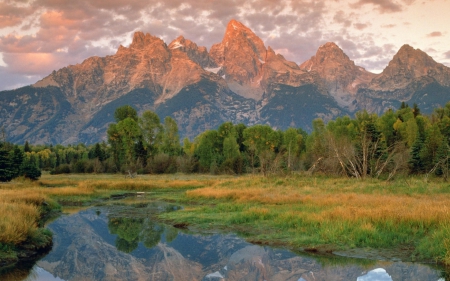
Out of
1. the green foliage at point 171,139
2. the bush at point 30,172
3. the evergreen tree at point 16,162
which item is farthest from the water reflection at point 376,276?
the green foliage at point 171,139

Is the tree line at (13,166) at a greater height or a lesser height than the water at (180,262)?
greater

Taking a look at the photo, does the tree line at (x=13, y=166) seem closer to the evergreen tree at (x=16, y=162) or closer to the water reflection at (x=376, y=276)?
the evergreen tree at (x=16, y=162)

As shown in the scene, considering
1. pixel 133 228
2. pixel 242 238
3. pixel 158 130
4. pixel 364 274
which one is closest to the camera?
pixel 364 274

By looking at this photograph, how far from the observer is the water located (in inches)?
638

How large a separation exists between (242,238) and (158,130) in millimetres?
86628

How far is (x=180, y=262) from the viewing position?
62.3 feet

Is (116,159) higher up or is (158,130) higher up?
(158,130)

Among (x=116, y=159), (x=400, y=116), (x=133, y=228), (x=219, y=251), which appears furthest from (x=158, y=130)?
(x=219, y=251)

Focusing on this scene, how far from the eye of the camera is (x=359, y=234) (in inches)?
766

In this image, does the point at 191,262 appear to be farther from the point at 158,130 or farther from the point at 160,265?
the point at 158,130

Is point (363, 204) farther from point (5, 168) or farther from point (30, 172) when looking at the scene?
point (30, 172)

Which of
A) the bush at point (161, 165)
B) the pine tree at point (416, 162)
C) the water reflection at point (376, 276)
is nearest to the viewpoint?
the water reflection at point (376, 276)

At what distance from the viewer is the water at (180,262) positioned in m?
16.2

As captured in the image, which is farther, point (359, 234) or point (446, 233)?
point (359, 234)
